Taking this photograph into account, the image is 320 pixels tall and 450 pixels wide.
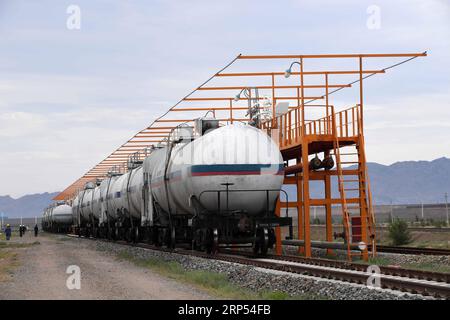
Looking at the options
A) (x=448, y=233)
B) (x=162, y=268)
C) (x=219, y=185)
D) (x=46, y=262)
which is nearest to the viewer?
(x=162, y=268)

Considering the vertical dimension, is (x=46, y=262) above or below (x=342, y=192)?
below

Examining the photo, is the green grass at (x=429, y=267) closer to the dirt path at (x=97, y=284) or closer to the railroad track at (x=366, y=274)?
the railroad track at (x=366, y=274)

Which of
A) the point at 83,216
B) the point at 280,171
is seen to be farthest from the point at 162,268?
the point at 83,216

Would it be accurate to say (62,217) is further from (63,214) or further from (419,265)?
(419,265)

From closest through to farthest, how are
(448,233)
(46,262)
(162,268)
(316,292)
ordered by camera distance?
1. (316,292)
2. (162,268)
3. (46,262)
4. (448,233)

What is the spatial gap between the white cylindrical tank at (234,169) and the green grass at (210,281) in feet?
8.04

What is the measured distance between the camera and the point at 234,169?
2269 cm

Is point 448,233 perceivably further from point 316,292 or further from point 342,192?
point 316,292

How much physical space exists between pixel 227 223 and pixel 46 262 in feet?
22.1

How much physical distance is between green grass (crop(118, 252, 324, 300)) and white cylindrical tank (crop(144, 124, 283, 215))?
2452mm

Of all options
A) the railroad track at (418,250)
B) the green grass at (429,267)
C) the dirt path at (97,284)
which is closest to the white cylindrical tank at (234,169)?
the dirt path at (97,284)

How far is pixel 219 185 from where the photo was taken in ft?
74.8
